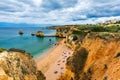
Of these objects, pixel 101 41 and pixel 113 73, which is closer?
pixel 113 73

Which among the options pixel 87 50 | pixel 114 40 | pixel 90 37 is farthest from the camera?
pixel 90 37

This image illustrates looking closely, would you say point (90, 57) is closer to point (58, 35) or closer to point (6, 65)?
point (6, 65)

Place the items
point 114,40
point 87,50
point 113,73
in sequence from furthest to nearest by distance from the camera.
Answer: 1. point 87,50
2. point 114,40
3. point 113,73

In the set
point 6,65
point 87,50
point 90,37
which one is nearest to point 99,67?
point 87,50

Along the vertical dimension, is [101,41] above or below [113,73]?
above

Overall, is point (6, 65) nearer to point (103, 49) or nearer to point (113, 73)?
point (113, 73)

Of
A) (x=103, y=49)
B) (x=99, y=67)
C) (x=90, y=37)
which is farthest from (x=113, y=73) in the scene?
(x=90, y=37)
